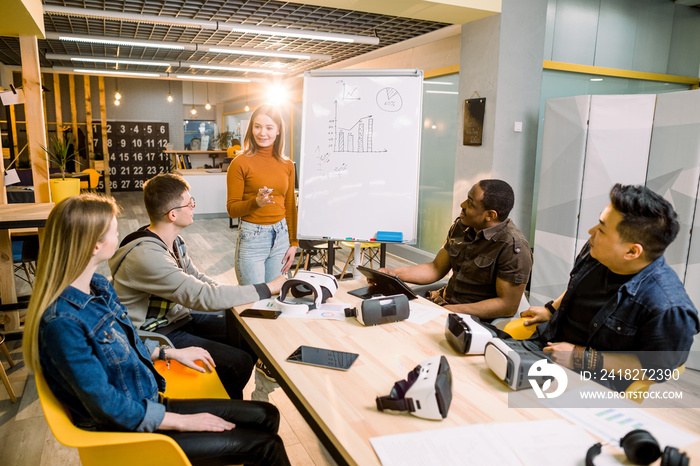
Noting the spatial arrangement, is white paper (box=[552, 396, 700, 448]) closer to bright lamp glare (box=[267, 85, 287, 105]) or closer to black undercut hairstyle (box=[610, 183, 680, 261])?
black undercut hairstyle (box=[610, 183, 680, 261])

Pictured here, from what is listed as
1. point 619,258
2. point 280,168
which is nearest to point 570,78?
point 280,168

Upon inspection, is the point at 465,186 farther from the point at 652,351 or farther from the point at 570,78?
the point at 652,351

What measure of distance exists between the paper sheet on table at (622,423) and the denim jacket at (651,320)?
0.33 m

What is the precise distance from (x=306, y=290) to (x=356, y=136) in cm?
120

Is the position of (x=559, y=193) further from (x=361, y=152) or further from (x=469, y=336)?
(x=469, y=336)

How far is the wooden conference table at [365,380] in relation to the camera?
119 centimetres

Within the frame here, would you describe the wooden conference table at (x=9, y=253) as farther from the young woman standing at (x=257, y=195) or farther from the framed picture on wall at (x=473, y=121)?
the framed picture on wall at (x=473, y=121)

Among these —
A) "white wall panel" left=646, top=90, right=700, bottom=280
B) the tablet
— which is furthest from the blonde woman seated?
"white wall panel" left=646, top=90, right=700, bottom=280

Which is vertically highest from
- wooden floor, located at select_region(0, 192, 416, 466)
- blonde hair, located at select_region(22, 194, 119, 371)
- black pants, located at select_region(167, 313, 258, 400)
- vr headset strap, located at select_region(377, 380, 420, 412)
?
blonde hair, located at select_region(22, 194, 119, 371)

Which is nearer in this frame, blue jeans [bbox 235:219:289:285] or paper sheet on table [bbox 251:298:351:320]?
paper sheet on table [bbox 251:298:351:320]

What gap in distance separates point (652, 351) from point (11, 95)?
4698 mm

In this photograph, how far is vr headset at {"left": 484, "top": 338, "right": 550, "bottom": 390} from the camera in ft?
4.43

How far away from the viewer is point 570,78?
5.34m

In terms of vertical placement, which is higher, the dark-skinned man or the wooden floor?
the dark-skinned man
